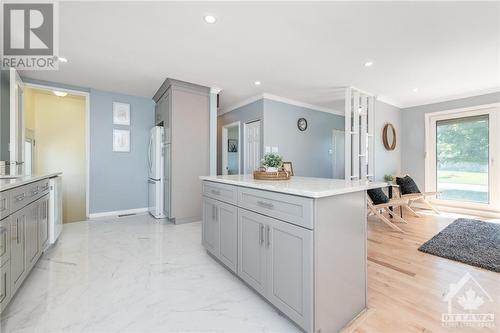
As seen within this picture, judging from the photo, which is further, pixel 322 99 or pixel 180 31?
pixel 322 99

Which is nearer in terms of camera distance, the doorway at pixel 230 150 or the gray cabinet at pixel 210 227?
the gray cabinet at pixel 210 227

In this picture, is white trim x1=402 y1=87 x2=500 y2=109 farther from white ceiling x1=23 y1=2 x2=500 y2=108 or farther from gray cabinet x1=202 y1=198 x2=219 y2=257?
gray cabinet x1=202 y1=198 x2=219 y2=257

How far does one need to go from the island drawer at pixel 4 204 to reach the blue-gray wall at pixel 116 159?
2.74 meters

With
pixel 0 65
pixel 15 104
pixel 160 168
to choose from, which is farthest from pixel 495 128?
pixel 0 65

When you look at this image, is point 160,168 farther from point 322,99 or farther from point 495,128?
point 495,128

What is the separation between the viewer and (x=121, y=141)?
13.8 ft

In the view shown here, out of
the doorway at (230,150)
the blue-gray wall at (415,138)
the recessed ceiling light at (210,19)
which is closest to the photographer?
the recessed ceiling light at (210,19)

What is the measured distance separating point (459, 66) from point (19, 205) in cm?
512

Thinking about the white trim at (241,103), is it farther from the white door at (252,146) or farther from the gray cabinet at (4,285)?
the gray cabinet at (4,285)

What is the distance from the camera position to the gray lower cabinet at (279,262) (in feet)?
4.09

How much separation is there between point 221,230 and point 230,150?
4095 mm

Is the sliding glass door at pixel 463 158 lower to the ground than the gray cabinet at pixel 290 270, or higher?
higher

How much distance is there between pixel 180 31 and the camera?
224 cm

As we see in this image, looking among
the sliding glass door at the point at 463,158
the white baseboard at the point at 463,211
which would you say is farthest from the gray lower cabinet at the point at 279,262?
the sliding glass door at the point at 463,158
